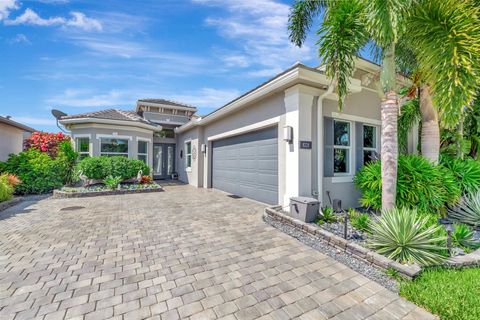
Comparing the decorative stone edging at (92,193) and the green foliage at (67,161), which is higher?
the green foliage at (67,161)

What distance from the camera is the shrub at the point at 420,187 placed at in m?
5.50

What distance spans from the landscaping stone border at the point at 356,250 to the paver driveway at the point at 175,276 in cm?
43

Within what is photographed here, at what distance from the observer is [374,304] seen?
2.59m

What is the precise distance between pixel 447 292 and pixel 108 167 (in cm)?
1290

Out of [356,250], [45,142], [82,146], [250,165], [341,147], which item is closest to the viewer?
[356,250]

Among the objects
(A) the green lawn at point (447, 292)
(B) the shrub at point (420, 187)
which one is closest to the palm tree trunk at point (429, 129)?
(B) the shrub at point (420, 187)

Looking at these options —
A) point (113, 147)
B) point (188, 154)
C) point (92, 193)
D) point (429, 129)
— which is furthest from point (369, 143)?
point (113, 147)

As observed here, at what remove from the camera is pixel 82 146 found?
12625 mm

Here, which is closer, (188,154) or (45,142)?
(45,142)

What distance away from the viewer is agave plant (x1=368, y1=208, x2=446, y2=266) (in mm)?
3344

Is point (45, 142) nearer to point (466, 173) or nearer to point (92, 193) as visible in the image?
point (92, 193)

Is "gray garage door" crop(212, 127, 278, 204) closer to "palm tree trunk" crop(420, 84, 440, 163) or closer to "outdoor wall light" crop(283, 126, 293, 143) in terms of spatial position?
"outdoor wall light" crop(283, 126, 293, 143)

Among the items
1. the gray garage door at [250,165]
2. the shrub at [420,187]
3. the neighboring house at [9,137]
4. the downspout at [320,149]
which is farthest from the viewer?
the neighboring house at [9,137]

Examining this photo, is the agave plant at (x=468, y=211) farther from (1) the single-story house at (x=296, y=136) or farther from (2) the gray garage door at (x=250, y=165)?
(2) the gray garage door at (x=250, y=165)
